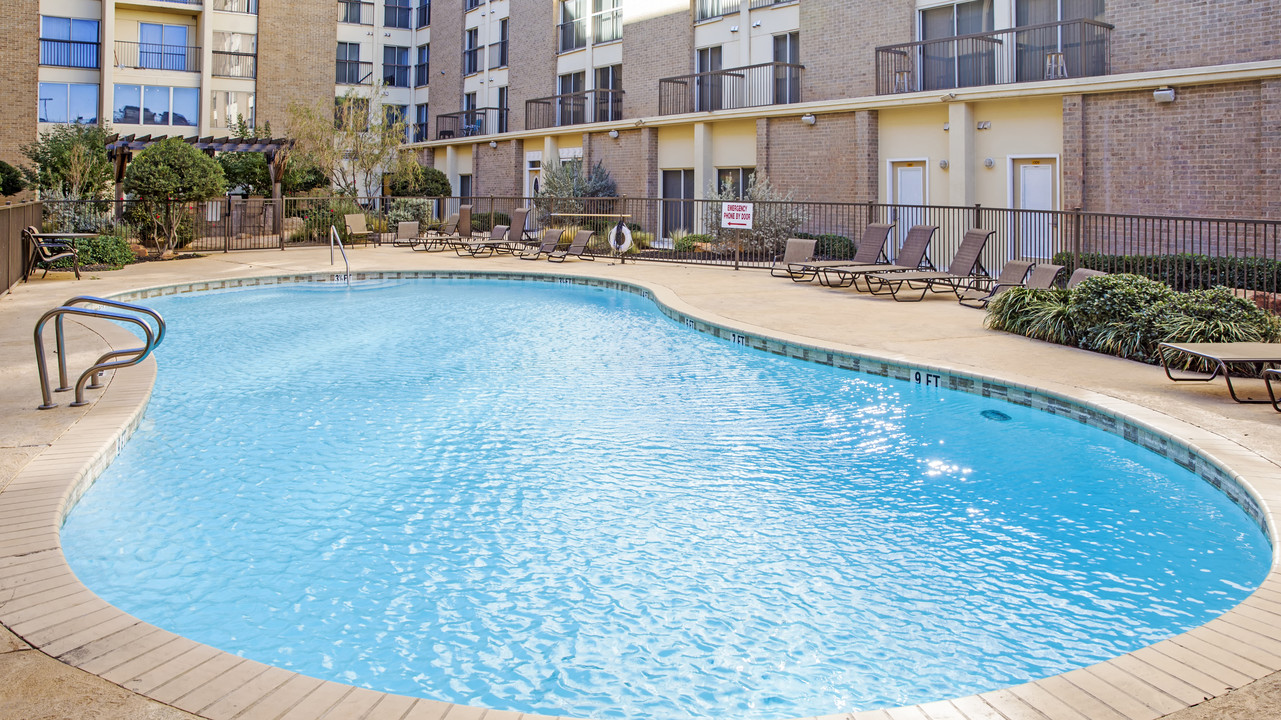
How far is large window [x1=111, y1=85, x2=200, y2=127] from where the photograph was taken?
3431 cm

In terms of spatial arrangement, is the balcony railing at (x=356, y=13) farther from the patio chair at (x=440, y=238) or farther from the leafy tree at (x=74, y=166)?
the patio chair at (x=440, y=238)

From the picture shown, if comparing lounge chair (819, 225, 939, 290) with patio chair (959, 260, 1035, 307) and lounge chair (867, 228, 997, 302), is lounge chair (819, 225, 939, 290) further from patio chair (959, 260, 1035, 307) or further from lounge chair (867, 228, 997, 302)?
patio chair (959, 260, 1035, 307)

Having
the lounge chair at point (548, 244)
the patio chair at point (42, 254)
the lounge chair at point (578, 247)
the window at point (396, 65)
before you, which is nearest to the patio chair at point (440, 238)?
the lounge chair at point (548, 244)

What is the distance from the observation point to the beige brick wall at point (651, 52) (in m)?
28.6

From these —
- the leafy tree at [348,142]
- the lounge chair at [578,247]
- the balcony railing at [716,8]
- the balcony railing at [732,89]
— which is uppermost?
the balcony railing at [716,8]

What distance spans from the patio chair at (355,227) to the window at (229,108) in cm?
1468

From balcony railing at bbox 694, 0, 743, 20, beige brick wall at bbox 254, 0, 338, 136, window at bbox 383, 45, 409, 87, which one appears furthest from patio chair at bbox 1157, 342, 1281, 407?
window at bbox 383, 45, 409, 87

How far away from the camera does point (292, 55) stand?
3803 centimetres

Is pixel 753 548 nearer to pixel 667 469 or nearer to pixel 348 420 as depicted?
pixel 667 469

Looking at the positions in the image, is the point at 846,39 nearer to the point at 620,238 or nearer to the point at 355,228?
the point at 620,238

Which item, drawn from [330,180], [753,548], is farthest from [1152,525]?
[330,180]

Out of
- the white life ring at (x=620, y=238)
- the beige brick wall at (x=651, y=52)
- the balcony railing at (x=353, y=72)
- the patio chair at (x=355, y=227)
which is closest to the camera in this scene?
the white life ring at (x=620, y=238)

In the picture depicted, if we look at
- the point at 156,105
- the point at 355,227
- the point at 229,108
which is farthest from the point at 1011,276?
the point at 156,105

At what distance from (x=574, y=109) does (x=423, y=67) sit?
1337 centimetres
